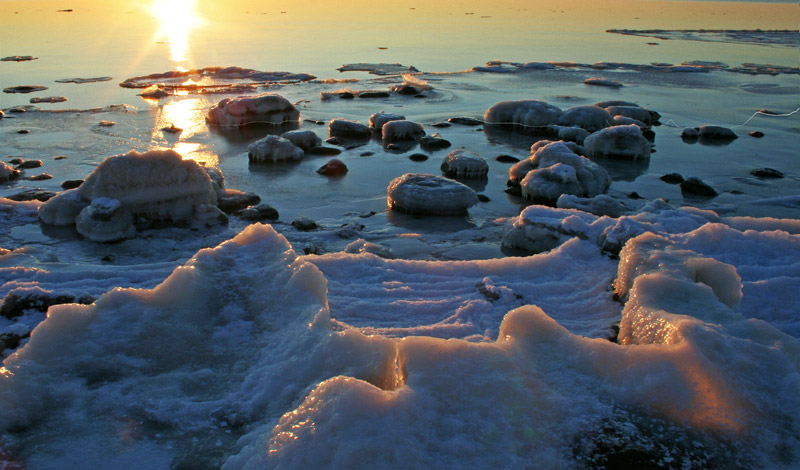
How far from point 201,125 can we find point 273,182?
5673 millimetres

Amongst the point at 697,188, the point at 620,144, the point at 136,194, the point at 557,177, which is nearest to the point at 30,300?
the point at 136,194

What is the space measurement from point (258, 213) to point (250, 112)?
755 centimetres

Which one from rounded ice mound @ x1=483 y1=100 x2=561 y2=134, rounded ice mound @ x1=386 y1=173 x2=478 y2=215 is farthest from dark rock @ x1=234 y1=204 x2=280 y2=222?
rounded ice mound @ x1=483 y1=100 x2=561 y2=134

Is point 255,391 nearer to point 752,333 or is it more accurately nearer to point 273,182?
point 752,333

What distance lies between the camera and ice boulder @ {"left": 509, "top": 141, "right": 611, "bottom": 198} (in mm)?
9961

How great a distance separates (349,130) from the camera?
1492cm

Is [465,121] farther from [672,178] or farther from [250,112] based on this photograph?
[672,178]

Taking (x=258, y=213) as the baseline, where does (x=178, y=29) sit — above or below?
above

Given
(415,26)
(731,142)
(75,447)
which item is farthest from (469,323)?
(415,26)

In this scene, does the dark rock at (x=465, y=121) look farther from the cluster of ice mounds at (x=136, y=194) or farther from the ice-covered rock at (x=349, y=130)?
the cluster of ice mounds at (x=136, y=194)

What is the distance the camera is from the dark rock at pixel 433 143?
13.8m

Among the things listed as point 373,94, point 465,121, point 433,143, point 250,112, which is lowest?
point 433,143

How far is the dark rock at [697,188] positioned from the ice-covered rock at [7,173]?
462 inches

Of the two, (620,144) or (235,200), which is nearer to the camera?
(235,200)
